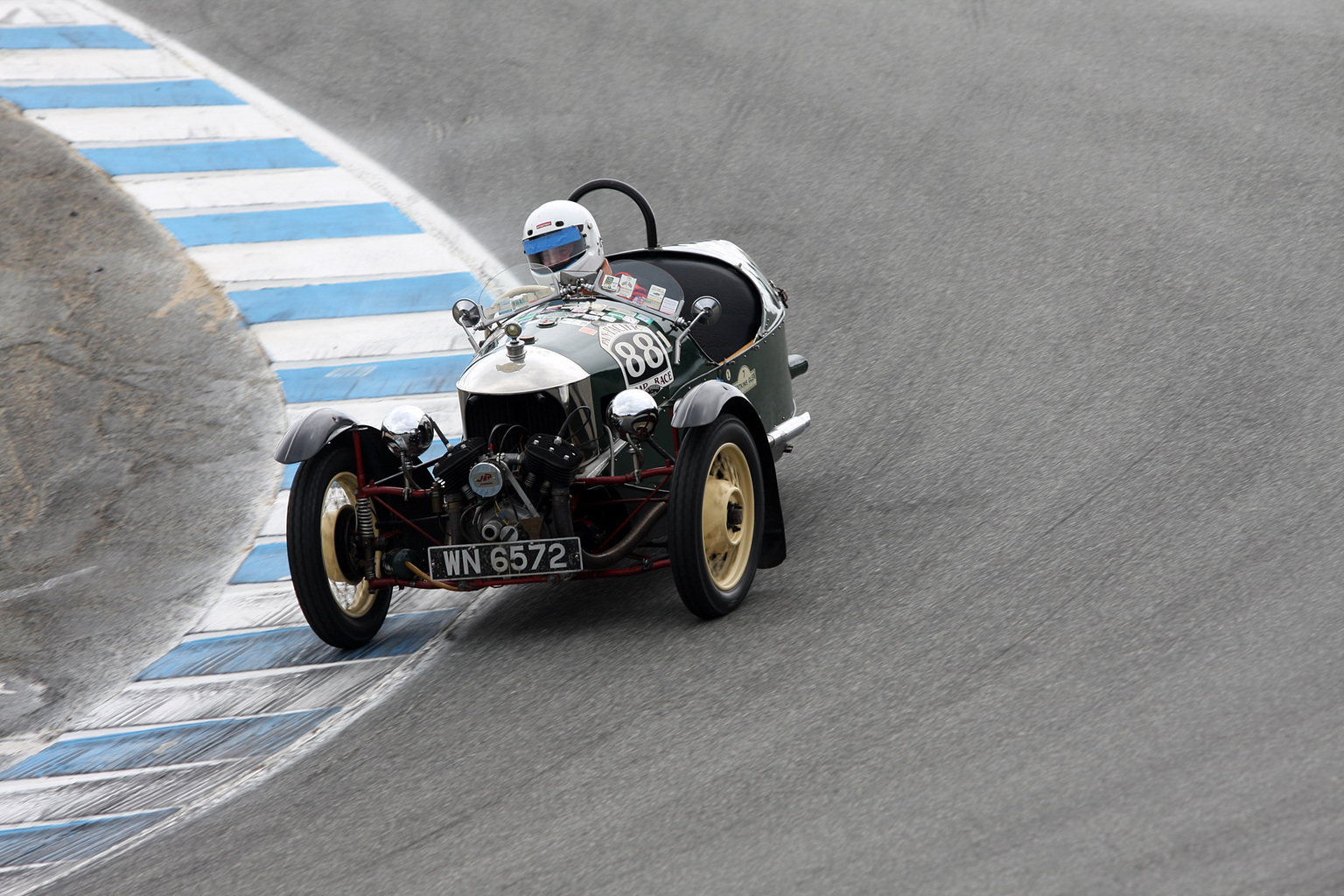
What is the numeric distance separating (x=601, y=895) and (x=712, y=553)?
2102 mm

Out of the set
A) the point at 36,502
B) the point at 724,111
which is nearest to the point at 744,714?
the point at 36,502

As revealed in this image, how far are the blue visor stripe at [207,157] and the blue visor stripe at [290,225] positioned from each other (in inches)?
34.2

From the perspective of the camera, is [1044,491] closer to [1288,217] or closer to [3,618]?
[1288,217]

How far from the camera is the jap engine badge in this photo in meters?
5.87

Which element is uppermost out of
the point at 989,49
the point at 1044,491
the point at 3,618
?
the point at 989,49

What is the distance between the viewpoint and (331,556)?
20.1 feet

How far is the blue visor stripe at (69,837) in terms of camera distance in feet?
16.2

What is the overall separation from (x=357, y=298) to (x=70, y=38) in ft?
19.4

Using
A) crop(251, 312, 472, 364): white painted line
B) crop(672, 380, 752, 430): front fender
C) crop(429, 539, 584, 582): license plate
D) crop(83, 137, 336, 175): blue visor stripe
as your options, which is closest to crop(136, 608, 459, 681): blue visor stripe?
crop(429, 539, 584, 582): license plate

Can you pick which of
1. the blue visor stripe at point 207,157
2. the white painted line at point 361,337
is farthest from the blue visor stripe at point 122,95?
the white painted line at point 361,337

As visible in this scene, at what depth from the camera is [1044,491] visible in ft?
22.0

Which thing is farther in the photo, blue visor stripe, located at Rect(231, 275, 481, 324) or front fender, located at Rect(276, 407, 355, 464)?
blue visor stripe, located at Rect(231, 275, 481, 324)

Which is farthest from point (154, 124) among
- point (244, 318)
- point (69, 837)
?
point (69, 837)

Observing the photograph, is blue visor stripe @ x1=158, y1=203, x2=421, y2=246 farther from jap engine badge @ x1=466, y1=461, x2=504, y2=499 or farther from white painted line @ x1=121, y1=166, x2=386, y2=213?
jap engine badge @ x1=466, y1=461, x2=504, y2=499
